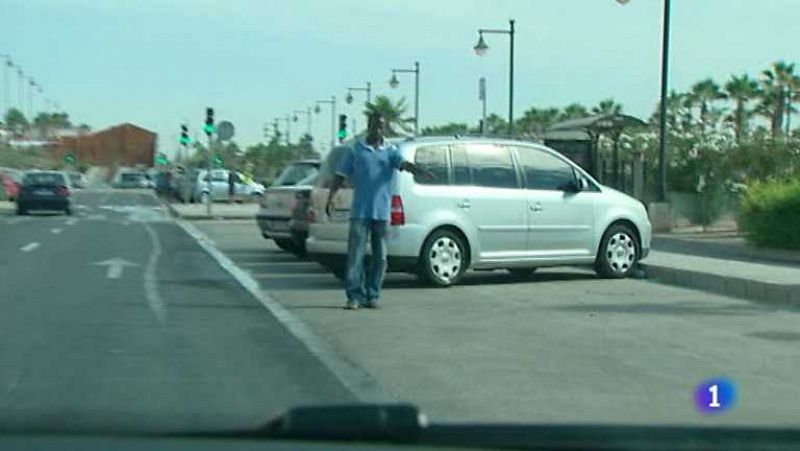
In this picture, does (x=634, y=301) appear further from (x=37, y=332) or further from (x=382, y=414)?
(x=382, y=414)

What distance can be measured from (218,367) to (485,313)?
3.99m

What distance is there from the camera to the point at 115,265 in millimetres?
17609

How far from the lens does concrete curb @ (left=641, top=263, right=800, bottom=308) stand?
12.9 meters

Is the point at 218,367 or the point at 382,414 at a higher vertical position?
the point at 382,414

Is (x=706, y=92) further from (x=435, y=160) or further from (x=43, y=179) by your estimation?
(x=435, y=160)

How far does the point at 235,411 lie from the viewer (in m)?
6.92

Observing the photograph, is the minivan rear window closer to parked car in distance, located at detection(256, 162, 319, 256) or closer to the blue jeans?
parked car in distance, located at detection(256, 162, 319, 256)

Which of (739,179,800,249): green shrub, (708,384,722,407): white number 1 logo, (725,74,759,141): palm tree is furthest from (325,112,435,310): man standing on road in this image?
(725,74,759,141): palm tree

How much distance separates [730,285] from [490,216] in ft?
9.40

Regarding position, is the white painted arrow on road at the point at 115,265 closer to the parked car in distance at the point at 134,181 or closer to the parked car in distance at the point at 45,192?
the parked car in distance at the point at 45,192

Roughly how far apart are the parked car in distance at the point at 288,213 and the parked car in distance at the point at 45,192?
823 inches

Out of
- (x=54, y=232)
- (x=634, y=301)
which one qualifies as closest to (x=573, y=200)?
(x=634, y=301)

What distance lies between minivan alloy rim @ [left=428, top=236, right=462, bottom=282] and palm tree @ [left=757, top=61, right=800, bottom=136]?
149ft

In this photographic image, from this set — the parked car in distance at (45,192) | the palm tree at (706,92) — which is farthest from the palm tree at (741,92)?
the parked car in distance at (45,192)
